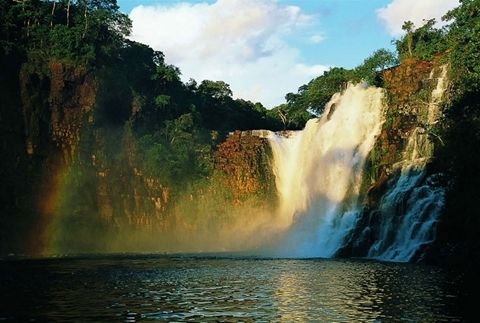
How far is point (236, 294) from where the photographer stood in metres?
19.2

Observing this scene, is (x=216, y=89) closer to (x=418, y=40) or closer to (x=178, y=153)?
(x=178, y=153)

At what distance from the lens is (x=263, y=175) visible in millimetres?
58625

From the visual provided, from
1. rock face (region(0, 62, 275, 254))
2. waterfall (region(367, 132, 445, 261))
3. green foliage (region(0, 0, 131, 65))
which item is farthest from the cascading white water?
green foliage (region(0, 0, 131, 65))

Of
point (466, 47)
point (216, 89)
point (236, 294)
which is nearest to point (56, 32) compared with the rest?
point (216, 89)

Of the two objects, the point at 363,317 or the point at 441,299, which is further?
the point at 441,299

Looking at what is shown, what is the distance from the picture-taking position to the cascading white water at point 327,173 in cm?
4691

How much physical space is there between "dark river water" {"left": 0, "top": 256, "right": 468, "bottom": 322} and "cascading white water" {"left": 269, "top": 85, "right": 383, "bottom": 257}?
58.2 feet

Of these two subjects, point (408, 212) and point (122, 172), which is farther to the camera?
point (122, 172)

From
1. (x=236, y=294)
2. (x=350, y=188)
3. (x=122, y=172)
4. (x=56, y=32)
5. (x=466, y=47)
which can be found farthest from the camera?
(x=122, y=172)

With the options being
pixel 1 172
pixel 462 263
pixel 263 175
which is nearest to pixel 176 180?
pixel 263 175

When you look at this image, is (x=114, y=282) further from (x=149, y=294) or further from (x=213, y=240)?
(x=213, y=240)

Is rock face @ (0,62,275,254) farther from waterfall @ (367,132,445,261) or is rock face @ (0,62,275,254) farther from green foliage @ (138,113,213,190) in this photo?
waterfall @ (367,132,445,261)

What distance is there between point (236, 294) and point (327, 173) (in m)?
33.3

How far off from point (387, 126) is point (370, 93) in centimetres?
458
